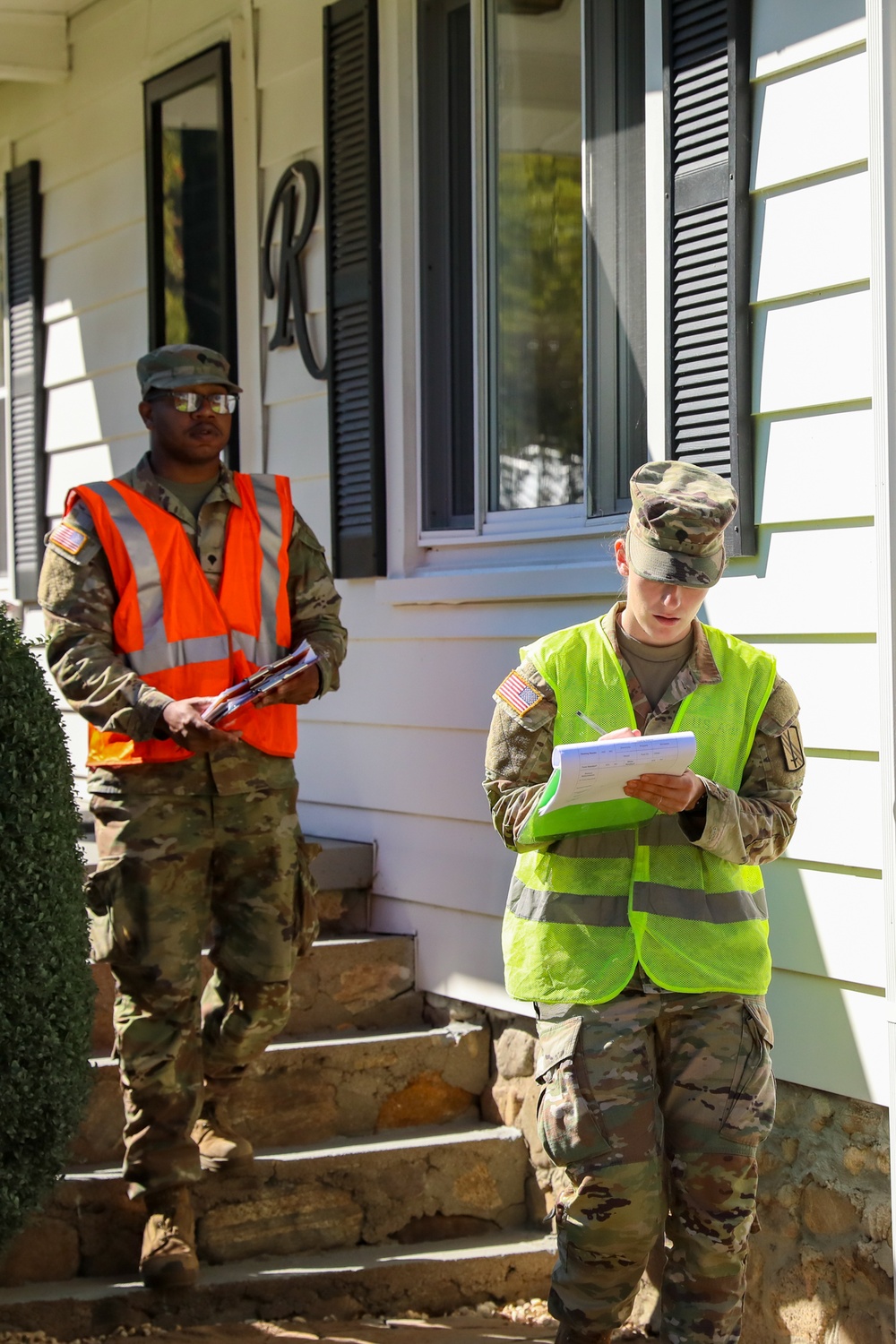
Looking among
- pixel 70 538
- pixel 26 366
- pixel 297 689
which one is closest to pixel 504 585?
pixel 297 689

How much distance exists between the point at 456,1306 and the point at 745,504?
2.37 meters

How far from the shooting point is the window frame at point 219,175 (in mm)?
6254

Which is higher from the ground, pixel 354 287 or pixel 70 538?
pixel 354 287

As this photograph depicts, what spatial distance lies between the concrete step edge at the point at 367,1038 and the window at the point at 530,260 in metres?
1.62

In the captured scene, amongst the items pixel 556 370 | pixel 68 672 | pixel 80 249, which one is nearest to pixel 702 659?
pixel 68 672

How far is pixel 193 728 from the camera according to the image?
12.7 ft

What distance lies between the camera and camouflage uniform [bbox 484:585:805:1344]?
3178 millimetres

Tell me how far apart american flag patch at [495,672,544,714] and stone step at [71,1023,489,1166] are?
5.64ft

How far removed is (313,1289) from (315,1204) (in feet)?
0.93

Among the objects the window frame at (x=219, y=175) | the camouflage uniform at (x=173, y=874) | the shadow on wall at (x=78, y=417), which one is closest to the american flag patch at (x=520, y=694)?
the camouflage uniform at (x=173, y=874)

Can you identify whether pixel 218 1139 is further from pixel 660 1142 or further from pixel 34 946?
pixel 660 1142

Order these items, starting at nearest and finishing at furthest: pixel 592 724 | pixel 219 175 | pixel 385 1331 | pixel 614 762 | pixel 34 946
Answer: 1. pixel 614 762
2. pixel 592 724
3. pixel 34 946
4. pixel 385 1331
5. pixel 219 175

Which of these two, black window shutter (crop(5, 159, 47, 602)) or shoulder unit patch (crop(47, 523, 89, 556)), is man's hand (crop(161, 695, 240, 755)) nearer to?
shoulder unit patch (crop(47, 523, 89, 556))

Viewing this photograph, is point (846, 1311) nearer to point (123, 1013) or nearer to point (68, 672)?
point (123, 1013)
